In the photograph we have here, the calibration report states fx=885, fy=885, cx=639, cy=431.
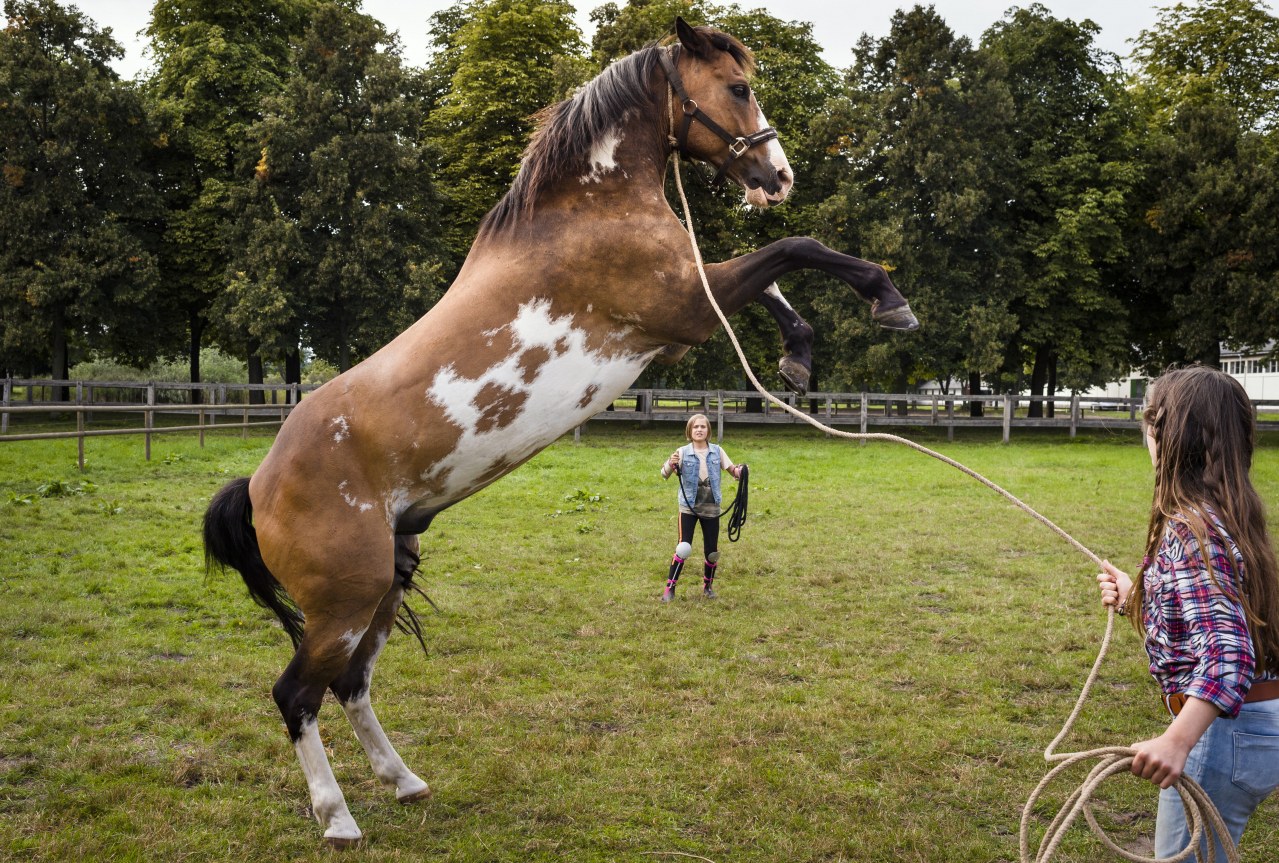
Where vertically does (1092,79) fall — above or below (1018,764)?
above

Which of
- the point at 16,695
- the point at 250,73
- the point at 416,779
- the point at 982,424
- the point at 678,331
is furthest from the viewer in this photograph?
the point at 250,73

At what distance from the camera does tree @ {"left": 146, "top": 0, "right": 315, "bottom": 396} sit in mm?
25656

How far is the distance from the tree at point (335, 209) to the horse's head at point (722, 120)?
20539mm

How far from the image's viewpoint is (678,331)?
335 centimetres

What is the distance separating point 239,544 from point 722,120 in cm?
277

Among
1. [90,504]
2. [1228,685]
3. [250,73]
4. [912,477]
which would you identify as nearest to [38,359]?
[250,73]

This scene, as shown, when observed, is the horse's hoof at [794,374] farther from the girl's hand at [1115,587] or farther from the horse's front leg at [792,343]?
the girl's hand at [1115,587]

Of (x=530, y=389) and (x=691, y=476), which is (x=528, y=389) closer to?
(x=530, y=389)

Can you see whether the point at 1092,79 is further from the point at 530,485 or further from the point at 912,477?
the point at 530,485

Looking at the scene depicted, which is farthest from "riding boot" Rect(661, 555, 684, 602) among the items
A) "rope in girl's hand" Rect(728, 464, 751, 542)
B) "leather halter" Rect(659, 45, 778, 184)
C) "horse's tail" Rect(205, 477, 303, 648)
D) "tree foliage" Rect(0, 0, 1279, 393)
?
"tree foliage" Rect(0, 0, 1279, 393)

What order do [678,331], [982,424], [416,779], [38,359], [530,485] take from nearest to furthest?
[678,331] → [416,779] → [530,485] → [982,424] → [38,359]

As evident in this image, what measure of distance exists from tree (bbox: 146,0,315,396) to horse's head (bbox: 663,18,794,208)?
23786 millimetres

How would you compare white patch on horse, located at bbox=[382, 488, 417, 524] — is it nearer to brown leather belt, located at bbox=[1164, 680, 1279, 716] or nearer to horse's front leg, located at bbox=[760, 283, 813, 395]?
horse's front leg, located at bbox=[760, 283, 813, 395]

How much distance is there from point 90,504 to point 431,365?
996 cm
